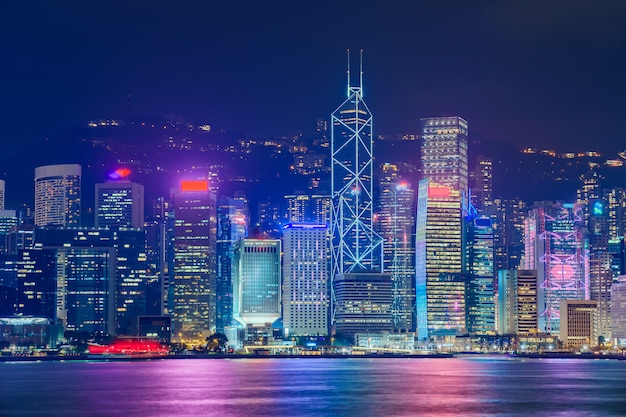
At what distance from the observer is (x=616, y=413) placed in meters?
93.4

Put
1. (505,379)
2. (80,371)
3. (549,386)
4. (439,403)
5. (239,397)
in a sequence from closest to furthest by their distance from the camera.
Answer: (439,403) < (239,397) < (549,386) < (505,379) < (80,371)

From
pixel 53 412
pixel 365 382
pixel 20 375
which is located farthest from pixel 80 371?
pixel 53 412

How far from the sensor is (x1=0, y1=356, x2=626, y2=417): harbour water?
95.2 meters

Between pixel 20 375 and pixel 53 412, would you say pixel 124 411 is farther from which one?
pixel 20 375

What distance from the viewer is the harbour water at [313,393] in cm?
9519

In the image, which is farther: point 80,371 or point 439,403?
point 80,371

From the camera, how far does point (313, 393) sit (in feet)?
368

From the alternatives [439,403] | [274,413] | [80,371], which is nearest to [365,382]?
[439,403]

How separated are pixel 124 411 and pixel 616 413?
3313 centimetres

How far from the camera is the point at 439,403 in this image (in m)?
101

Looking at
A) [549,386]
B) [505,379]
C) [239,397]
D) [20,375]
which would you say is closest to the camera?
[239,397]

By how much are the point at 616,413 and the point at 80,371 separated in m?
84.9

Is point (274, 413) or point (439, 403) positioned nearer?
point (274, 413)

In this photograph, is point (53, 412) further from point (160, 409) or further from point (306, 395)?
point (306, 395)
